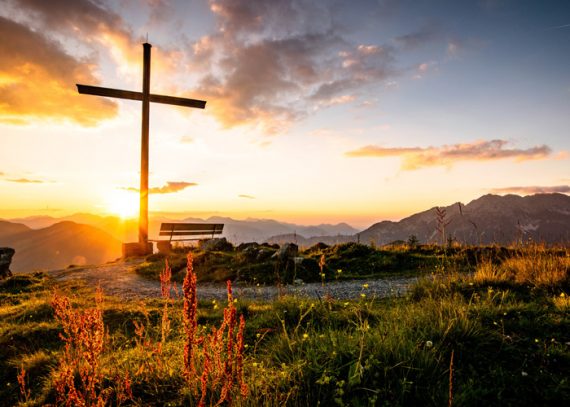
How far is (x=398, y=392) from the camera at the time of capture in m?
3.11

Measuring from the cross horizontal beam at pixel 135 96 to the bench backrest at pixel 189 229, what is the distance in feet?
20.6

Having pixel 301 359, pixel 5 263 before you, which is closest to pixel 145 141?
pixel 5 263

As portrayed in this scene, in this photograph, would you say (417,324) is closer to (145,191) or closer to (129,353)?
(129,353)

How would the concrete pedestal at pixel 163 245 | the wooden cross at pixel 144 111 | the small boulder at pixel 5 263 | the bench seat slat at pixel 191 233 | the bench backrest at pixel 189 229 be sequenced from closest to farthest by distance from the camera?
the small boulder at pixel 5 263
the wooden cross at pixel 144 111
the concrete pedestal at pixel 163 245
the bench backrest at pixel 189 229
the bench seat slat at pixel 191 233

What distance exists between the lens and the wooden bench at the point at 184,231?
62.8 ft

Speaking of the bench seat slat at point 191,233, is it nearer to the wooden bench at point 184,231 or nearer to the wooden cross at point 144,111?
the wooden bench at point 184,231

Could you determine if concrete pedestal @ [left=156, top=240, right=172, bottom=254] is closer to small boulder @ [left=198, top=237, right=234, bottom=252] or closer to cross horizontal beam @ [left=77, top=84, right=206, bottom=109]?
small boulder @ [left=198, top=237, right=234, bottom=252]

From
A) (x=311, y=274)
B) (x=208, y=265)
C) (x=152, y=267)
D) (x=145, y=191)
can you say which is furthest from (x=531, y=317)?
(x=145, y=191)

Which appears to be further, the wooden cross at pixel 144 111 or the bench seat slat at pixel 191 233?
the bench seat slat at pixel 191 233

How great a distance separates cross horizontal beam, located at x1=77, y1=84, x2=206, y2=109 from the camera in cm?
1711

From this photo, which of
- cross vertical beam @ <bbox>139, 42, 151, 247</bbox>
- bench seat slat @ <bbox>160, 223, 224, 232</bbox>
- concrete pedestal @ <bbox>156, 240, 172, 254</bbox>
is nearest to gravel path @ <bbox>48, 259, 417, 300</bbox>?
cross vertical beam @ <bbox>139, 42, 151, 247</bbox>

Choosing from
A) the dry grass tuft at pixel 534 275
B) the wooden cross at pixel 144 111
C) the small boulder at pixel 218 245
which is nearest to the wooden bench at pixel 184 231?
the wooden cross at pixel 144 111

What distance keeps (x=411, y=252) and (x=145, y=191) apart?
12601 millimetres

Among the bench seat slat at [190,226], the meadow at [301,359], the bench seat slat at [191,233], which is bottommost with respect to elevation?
the meadow at [301,359]
